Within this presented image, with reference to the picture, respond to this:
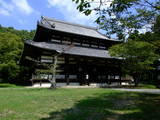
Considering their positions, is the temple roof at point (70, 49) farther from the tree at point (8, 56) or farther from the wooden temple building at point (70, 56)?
the tree at point (8, 56)

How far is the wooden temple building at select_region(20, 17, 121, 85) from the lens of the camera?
2255 cm

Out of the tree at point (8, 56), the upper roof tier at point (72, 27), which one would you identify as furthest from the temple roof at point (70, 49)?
the tree at point (8, 56)

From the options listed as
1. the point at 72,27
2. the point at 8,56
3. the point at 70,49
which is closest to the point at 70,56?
the point at 70,49

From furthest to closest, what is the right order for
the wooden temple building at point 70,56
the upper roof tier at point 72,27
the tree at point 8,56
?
the upper roof tier at point 72,27
the tree at point 8,56
the wooden temple building at point 70,56

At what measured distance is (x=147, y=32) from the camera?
8.86 m

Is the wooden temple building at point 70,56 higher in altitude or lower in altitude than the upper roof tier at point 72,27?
lower

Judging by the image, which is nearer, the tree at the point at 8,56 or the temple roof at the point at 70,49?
the temple roof at the point at 70,49

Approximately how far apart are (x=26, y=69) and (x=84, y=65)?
8.35 meters

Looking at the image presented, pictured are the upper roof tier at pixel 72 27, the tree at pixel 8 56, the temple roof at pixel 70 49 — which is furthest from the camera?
the upper roof tier at pixel 72 27

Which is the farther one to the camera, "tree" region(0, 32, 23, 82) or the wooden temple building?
"tree" region(0, 32, 23, 82)

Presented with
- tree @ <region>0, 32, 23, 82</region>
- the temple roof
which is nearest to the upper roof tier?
the temple roof

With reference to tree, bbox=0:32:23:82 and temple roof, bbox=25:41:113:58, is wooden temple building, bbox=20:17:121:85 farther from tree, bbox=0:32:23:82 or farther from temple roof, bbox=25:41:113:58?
tree, bbox=0:32:23:82

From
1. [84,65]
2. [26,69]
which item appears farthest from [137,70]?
[26,69]

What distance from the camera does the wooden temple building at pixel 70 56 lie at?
22.5 meters
